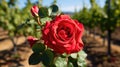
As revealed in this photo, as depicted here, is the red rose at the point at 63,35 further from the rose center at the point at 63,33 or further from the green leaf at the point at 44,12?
the green leaf at the point at 44,12

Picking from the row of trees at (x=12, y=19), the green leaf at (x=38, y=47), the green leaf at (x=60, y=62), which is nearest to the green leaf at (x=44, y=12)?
the green leaf at (x=38, y=47)

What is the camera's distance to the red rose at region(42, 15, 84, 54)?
212 cm

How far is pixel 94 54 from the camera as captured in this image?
18.6 metres

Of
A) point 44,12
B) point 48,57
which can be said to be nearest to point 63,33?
point 48,57

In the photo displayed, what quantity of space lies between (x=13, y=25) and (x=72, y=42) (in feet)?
57.6

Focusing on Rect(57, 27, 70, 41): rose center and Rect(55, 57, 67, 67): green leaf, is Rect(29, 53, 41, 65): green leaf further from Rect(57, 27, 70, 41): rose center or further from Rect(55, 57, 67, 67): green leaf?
Rect(57, 27, 70, 41): rose center

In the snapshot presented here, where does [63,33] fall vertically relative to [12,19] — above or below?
above

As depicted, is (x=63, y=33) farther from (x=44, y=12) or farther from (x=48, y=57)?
(x=44, y=12)

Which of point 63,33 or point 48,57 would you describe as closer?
point 63,33

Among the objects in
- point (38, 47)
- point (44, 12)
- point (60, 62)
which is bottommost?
point (60, 62)

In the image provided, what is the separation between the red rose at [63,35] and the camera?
2.12m

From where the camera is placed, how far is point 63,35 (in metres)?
2.16

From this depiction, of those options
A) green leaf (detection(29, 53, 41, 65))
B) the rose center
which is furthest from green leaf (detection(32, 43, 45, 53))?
the rose center

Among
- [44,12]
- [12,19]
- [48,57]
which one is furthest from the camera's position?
[12,19]
